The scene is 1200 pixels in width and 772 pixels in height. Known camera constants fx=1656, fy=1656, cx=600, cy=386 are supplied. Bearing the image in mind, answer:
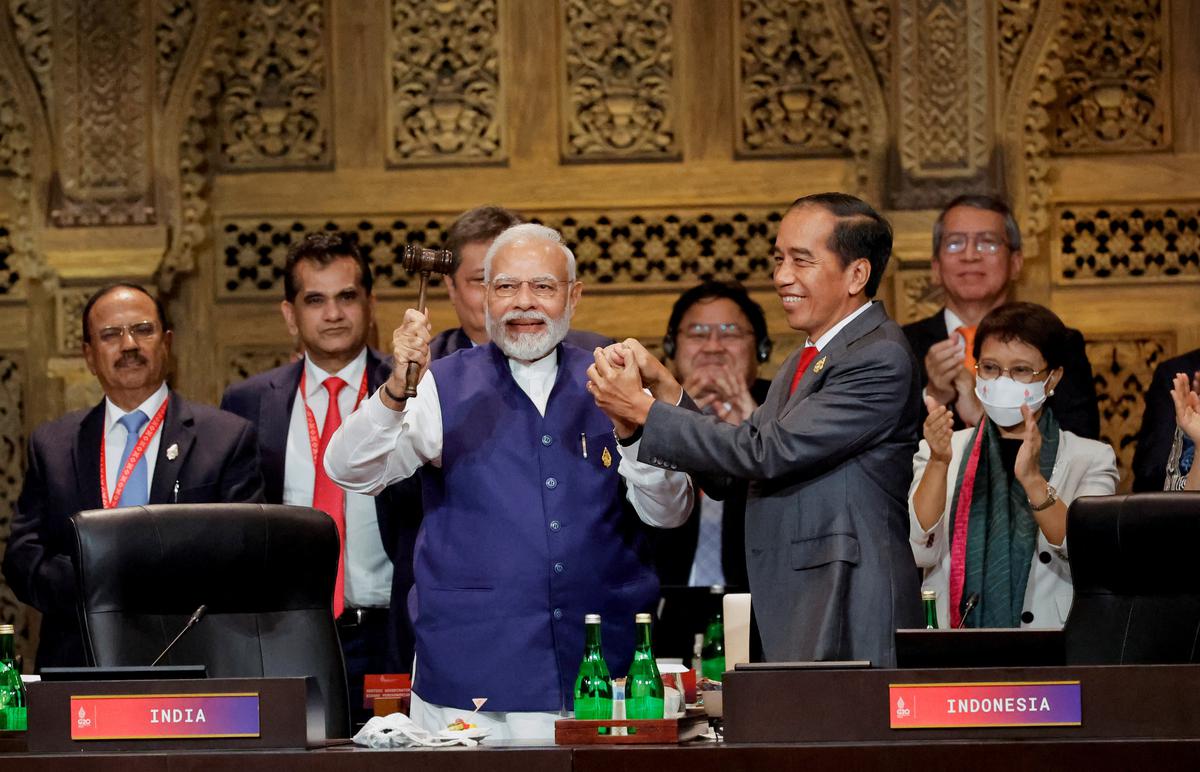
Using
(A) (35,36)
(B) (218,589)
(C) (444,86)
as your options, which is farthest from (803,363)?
(A) (35,36)

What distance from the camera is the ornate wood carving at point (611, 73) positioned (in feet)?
17.9

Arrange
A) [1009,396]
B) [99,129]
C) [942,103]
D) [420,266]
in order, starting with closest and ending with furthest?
[420,266]
[1009,396]
[942,103]
[99,129]

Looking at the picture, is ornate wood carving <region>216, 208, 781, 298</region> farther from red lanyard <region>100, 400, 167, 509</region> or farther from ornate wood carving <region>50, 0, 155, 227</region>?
red lanyard <region>100, 400, 167, 509</region>

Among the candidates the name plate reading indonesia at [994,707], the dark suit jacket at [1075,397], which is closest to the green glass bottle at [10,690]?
the name plate reading indonesia at [994,707]

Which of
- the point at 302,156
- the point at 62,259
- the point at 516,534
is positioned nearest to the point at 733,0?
the point at 302,156

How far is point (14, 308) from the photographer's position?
5.46m

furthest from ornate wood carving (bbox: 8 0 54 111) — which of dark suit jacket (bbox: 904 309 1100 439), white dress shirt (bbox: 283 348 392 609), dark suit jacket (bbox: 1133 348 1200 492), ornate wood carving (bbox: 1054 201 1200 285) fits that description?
dark suit jacket (bbox: 1133 348 1200 492)

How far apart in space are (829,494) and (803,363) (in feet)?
0.95

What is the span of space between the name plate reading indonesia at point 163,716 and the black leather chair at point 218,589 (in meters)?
0.49

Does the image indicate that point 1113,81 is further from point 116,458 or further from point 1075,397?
point 116,458

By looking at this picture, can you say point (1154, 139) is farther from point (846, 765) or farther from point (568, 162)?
point (846, 765)

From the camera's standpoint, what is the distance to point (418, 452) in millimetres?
3232

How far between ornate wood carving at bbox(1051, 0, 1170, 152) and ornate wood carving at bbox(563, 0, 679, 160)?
130 cm

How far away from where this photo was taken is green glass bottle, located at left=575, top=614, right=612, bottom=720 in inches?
104
